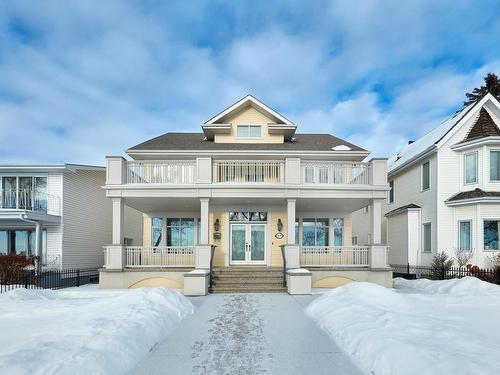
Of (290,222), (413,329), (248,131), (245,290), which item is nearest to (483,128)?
(290,222)

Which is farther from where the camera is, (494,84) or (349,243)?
(494,84)

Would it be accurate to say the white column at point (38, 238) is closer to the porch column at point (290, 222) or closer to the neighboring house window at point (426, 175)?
the porch column at point (290, 222)

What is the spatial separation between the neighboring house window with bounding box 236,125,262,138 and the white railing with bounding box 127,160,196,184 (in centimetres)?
490

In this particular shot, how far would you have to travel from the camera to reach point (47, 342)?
206 inches

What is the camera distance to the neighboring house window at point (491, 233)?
15.4 m

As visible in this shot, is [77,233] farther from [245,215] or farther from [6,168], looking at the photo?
[245,215]

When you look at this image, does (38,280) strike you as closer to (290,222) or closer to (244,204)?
(244,204)

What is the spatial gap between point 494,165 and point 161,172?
50.8 ft

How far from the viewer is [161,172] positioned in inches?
553

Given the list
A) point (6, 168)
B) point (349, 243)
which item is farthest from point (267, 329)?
point (6, 168)

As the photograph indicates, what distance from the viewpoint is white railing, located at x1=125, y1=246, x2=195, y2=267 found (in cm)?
1355

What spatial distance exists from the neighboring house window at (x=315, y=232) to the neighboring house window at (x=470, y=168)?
7.17 m

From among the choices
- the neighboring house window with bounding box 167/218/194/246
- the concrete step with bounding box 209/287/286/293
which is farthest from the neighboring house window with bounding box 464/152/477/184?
the neighboring house window with bounding box 167/218/194/246

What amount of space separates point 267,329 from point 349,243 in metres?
10.2
